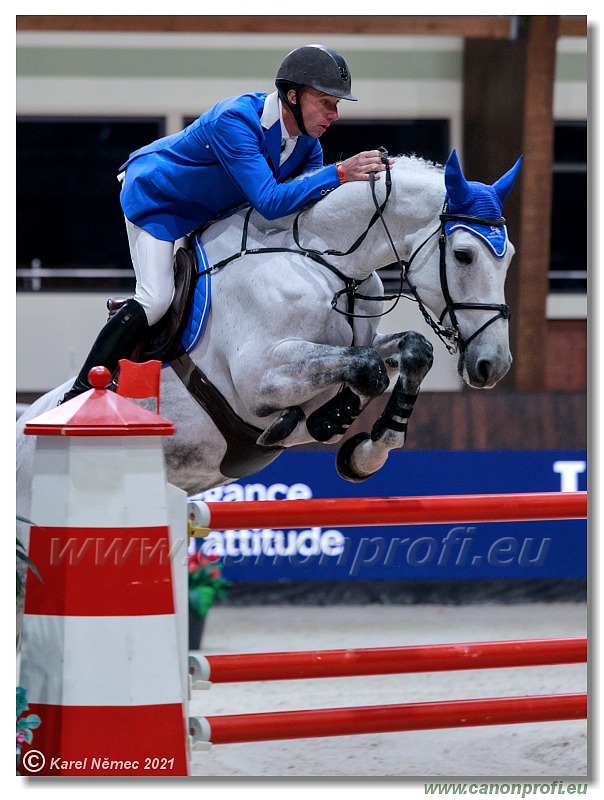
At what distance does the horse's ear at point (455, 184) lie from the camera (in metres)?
2.40

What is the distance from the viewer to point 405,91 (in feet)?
21.5

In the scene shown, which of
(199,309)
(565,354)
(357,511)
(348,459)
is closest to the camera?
(357,511)

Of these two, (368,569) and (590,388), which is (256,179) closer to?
(590,388)

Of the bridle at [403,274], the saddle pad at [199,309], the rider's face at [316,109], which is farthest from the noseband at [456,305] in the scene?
the saddle pad at [199,309]

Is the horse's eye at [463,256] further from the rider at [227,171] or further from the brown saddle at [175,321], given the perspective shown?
the brown saddle at [175,321]

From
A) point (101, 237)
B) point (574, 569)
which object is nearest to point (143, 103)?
point (101, 237)

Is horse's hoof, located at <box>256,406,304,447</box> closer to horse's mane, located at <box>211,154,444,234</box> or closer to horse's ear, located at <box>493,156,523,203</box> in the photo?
horse's mane, located at <box>211,154,444,234</box>

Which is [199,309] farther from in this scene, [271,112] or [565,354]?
[565,354]

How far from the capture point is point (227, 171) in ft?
8.44

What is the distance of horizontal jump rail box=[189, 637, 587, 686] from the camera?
247cm

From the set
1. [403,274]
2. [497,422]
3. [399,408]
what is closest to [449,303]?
[403,274]

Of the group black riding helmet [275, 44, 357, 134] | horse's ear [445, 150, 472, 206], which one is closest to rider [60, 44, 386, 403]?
black riding helmet [275, 44, 357, 134]

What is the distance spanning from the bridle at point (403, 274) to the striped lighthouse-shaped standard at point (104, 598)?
0.80 m

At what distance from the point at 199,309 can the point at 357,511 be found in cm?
69
